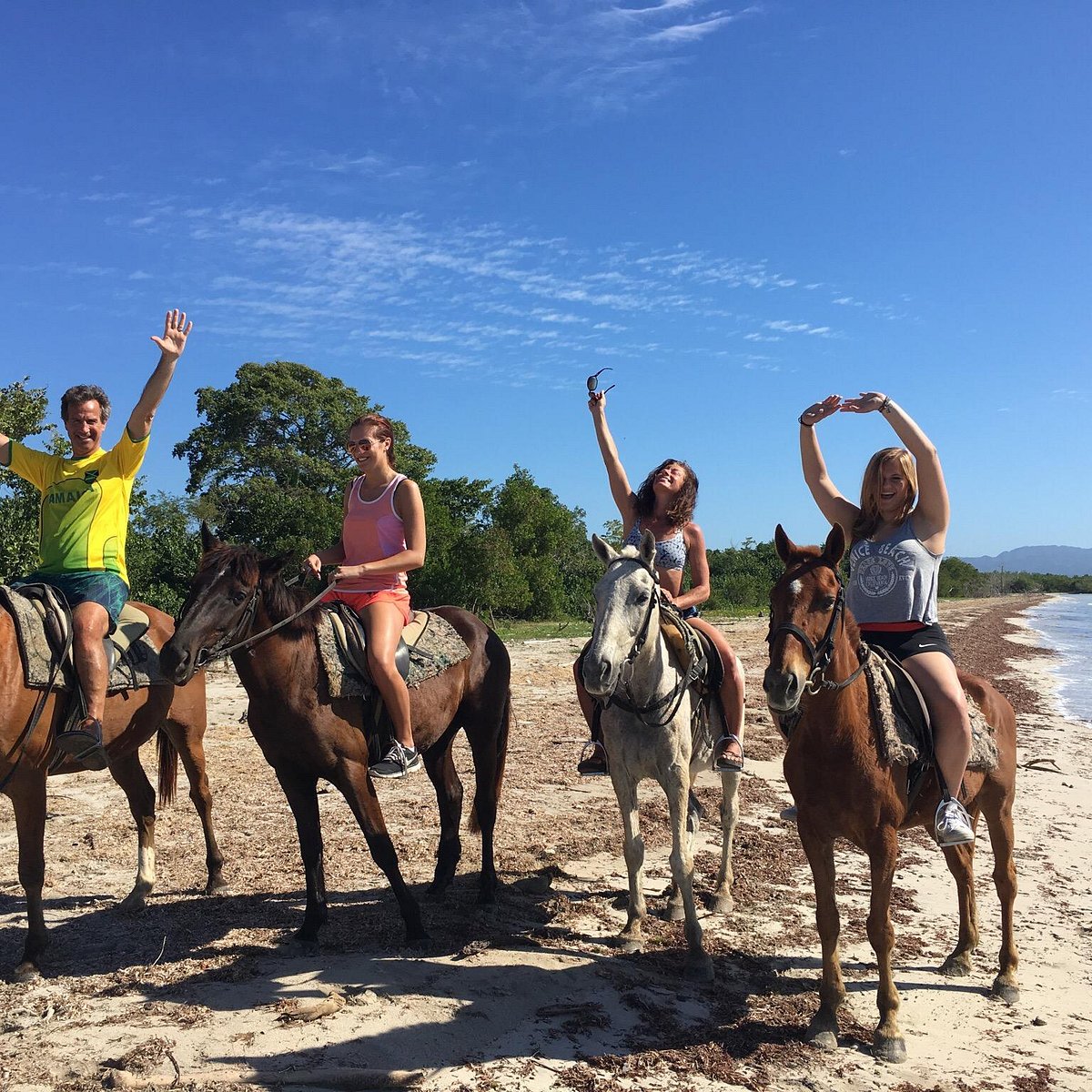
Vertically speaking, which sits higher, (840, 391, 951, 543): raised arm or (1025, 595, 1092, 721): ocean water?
(840, 391, 951, 543): raised arm

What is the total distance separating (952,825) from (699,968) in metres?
1.67

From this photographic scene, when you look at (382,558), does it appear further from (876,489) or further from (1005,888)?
(1005,888)

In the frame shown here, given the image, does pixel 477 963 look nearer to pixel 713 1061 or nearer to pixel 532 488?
pixel 713 1061

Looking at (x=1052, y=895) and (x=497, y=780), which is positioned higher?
(x=497, y=780)

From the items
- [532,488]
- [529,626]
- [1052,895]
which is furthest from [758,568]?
[1052,895]

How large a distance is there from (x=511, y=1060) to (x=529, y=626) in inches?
1031

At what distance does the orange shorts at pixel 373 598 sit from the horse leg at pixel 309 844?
1099mm

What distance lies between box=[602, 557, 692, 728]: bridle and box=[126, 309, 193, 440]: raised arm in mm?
2884

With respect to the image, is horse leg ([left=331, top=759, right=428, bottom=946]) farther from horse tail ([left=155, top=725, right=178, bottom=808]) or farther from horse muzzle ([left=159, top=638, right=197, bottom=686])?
horse tail ([left=155, top=725, right=178, bottom=808])

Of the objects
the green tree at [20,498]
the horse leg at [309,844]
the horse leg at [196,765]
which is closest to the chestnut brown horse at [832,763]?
the horse leg at [309,844]

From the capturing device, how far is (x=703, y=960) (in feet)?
15.7

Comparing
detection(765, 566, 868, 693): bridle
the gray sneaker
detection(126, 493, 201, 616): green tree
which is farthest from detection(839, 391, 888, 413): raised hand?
detection(126, 493, 201, 616): green tree

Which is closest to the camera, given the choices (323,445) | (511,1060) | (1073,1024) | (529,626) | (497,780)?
(511,1060)

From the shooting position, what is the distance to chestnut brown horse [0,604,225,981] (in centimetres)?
470
